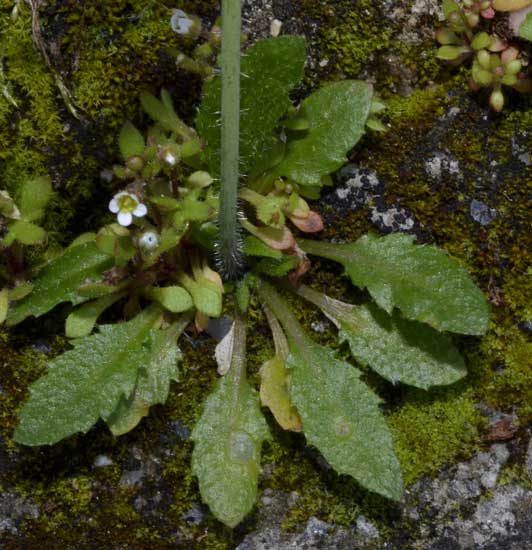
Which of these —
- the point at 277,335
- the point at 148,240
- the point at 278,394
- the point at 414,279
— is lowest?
the point at 278,394

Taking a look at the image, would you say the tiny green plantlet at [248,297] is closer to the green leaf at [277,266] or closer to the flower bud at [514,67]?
the green leaf at [277,266]

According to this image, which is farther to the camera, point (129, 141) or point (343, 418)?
point (343, 418)

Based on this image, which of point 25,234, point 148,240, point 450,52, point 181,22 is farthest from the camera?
point 450,52

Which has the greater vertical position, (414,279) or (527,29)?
(527,29)

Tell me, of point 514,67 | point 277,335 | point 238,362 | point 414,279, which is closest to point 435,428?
point 414,279

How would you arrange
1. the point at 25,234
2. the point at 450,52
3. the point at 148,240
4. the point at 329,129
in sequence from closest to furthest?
the point at 148,240 < the point at 25,234 < the point at 329,129 < the point at 450,52

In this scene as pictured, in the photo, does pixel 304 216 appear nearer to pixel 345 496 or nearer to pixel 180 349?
pixel 180 349

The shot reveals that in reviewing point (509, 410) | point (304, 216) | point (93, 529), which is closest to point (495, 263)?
point (509, 410)

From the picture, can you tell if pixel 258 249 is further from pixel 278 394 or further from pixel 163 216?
pixel 278 394
